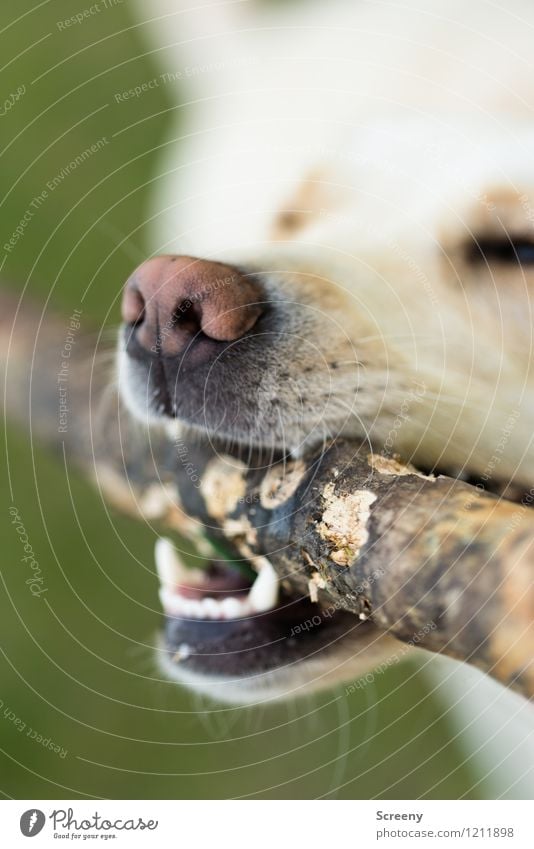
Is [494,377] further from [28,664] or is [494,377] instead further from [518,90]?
[28,664]

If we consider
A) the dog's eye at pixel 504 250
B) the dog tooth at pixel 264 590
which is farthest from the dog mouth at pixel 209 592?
the dog's eye at pixel 504 250

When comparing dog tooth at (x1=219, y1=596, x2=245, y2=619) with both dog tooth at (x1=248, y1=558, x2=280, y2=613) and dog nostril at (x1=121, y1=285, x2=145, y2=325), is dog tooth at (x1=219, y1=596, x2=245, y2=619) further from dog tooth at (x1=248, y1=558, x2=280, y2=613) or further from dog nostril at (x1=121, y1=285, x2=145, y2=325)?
dog nostril at (x1=121, y1=285, x2=145, y2=325)

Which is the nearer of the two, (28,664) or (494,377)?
(494,377)

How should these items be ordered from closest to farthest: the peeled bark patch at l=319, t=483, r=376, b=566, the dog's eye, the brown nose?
the peeled bark patch at l=319, t=483, r=376, b=566 → the brown nose → the dog's eye

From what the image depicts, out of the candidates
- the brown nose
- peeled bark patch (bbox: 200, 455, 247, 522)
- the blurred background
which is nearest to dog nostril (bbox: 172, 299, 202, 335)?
the brown nose

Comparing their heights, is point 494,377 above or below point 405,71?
below
